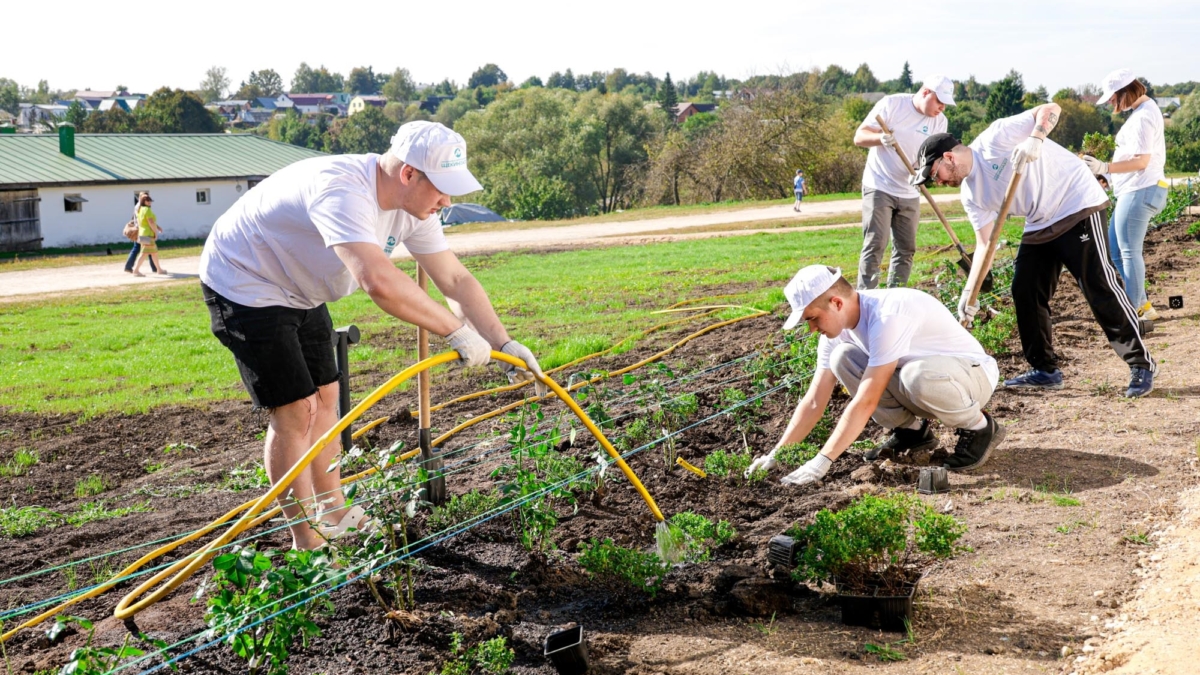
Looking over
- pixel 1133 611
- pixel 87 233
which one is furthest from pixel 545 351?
pixel 87 233

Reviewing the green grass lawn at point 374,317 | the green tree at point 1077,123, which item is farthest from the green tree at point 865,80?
the green grass lawn at point 374,317

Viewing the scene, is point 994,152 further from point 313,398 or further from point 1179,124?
point 1179,124

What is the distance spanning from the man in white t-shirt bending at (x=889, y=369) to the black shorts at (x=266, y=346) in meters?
2.04

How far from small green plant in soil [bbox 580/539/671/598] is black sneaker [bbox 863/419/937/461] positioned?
1.79m

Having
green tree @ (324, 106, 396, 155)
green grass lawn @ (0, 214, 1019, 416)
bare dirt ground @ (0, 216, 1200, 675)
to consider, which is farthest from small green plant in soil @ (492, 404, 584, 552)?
green tree @ (324, 106, 396, 155)

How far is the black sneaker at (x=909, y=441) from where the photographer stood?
5227 millimetres

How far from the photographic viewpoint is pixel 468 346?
3.79m

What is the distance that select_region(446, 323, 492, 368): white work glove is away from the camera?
12.4ft

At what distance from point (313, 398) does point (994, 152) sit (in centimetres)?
417

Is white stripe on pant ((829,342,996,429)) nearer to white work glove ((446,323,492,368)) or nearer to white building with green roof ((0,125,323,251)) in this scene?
white work glove ((446,323,492,368))

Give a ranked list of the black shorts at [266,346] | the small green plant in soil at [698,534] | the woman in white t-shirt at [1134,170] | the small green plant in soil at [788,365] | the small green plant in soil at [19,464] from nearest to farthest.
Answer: the black shorts at [266,346] → the small green plant in soil at [698,534] → the small green plant in soil at [788,365] → the small green plant in soil at [19,464] → the woman in white t-shirt at [1134,170]

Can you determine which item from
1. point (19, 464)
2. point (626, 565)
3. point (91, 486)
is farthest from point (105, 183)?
point (626, 565)

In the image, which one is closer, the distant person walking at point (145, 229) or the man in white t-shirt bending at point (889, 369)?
the man in white t-shirt bending at point (889, 369)

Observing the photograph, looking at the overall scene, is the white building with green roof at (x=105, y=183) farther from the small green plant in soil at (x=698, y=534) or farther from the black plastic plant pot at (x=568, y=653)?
the black plastic plant pot at (x=568, y=653)
